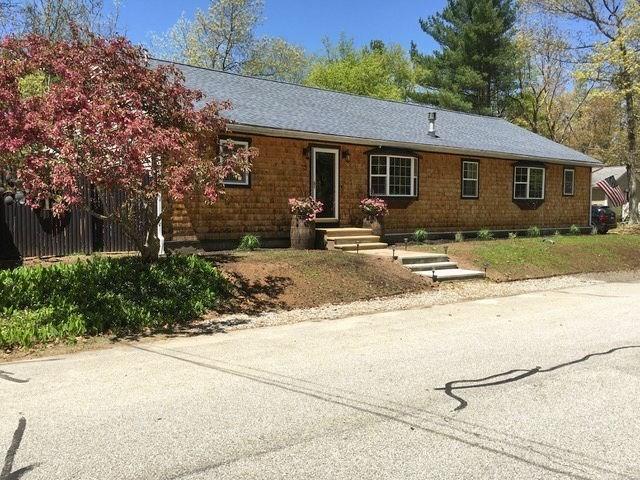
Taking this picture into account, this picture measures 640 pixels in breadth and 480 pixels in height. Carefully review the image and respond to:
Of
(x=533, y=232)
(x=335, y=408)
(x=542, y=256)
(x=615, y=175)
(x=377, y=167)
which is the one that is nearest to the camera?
(x=335, y=408)

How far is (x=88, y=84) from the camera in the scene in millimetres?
8422

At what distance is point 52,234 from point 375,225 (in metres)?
8.38

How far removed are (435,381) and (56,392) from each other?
11.7 feet

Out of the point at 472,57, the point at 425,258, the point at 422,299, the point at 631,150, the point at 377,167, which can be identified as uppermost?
the point at 472,57

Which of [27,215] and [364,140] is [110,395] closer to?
[27,215]

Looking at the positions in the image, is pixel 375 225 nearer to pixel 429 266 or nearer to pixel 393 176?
pixel 393 176

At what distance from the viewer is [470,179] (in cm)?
1972

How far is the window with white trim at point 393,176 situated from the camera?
17.1 meters

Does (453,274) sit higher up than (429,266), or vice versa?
(429,266)

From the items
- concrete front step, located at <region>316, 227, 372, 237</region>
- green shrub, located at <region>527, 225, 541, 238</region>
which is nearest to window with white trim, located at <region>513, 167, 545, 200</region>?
green shrub, located at <region>527, 225, 541, 238</region>

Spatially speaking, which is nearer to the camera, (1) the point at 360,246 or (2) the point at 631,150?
(1) the point at 360,246

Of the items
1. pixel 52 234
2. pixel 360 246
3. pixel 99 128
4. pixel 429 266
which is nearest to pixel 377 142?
pixel 360 246

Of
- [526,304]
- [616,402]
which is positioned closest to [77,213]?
[526,304]

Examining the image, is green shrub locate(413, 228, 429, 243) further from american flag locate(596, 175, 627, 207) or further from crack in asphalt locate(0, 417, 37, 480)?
american flag locate(596, 175, 627, 207)
